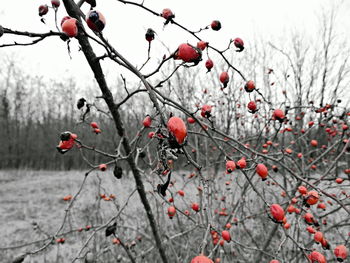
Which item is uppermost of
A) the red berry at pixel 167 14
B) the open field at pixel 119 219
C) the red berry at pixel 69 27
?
the red berry at pixel 167 14

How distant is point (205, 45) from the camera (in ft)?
3.39

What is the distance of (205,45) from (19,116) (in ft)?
75.1

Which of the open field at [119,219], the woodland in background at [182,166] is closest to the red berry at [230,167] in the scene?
the woodland in background at [182,166]

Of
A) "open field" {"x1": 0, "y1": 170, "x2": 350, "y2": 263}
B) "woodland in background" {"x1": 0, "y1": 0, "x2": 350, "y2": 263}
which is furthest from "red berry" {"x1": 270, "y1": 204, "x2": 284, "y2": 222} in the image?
"open field" {"x1": 0, "y1": 170, "x2": 350, "y2": 263}

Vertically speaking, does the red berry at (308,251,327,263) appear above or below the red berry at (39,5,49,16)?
below

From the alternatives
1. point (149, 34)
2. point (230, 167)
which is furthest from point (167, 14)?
point (230, 167)

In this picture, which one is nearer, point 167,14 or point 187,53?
point 187,53

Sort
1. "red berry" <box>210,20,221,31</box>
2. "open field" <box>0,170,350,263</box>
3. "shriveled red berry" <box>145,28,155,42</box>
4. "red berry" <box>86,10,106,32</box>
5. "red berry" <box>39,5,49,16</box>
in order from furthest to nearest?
"open field" <box>0,170,350,263</box> → "red berry" <box>210,20,221,31</box> → "red berry" <box>39,5,49,16</box> → "shriveled red berry" <box>145,28,155,42</box> → "red berry" <box>86,10,106,32</box>

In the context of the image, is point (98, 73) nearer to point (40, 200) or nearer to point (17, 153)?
point (40, 200)

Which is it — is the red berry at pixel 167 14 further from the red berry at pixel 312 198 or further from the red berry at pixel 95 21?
the red berry at pixel 312 198

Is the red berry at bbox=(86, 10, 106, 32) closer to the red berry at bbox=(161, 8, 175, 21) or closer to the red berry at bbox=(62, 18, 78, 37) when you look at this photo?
the red berry at bbox=(62, 18, 78, 37)

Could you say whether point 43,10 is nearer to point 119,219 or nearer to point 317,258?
point 317,258

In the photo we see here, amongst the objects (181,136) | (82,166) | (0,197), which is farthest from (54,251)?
(82,166)

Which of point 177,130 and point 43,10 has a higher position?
point 43,10
